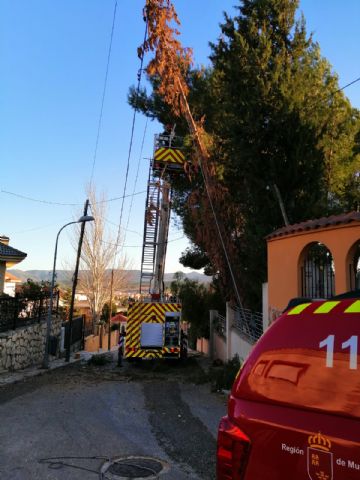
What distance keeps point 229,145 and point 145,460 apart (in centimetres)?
1026

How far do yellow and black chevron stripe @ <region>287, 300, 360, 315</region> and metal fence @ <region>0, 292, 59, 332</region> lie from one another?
12.9m

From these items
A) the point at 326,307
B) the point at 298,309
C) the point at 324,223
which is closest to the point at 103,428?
the point at 324,223

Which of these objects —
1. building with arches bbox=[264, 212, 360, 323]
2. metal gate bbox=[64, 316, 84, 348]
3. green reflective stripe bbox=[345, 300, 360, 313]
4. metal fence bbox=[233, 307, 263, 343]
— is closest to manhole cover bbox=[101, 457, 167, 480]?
green reflective stripe bbox=[345, 300, 360, 313]

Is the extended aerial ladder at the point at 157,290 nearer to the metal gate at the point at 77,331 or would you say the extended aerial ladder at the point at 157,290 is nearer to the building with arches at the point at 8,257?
the building with arches at the point at 8,257

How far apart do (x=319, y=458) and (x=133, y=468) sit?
3882mm

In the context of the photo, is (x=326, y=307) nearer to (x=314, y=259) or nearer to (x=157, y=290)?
(x=314, y=259)

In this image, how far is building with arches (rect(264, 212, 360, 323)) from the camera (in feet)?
25.4

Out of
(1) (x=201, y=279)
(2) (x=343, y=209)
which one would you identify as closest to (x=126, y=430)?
(2) (x=343, y=209)

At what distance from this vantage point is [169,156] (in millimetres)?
17078

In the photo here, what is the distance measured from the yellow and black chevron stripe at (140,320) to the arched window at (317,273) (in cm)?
822

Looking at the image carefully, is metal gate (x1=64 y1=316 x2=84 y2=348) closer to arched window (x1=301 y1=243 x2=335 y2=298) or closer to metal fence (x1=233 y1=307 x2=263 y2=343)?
metal fence (x1=233 y1=307 x2=263 y2=343)

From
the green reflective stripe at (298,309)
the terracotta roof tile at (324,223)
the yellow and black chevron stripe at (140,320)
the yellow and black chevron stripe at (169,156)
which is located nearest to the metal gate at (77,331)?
the yellow and black chevron stripe at (140,320)

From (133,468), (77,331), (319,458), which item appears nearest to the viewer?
(319,458)

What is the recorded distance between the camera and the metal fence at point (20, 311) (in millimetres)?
14445
